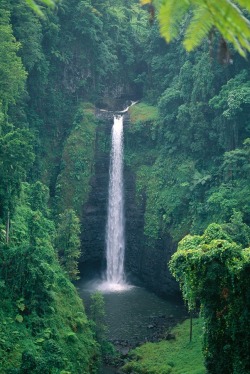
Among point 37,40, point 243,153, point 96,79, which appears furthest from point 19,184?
A: point 96,79

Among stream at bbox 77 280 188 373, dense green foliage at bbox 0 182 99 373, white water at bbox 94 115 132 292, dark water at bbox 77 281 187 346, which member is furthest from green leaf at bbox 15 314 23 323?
white water at bbox 94 115 132 292

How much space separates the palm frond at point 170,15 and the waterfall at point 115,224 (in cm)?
2505

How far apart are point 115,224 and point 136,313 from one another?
7.80 metres

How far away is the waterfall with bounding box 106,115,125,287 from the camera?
27.1 meters

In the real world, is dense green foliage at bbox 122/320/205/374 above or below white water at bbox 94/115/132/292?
below

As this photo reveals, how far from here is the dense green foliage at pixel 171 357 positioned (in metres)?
15.7

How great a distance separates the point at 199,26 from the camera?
2.04 metres

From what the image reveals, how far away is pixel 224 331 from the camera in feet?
40.6

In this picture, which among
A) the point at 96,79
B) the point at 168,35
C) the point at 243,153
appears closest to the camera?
the point at 168,35

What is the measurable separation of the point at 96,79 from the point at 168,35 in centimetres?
3084

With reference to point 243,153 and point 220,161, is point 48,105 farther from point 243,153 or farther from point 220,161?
point 243,153

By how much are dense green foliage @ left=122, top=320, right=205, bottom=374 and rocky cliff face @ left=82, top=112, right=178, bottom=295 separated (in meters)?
6.81

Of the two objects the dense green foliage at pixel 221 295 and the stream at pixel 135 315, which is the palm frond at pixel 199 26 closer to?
the dense green foliage at pixel 221 295

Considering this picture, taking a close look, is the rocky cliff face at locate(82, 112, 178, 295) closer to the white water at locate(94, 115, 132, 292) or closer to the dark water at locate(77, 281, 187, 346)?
the white water at locate(94, 115, 132, 292)
